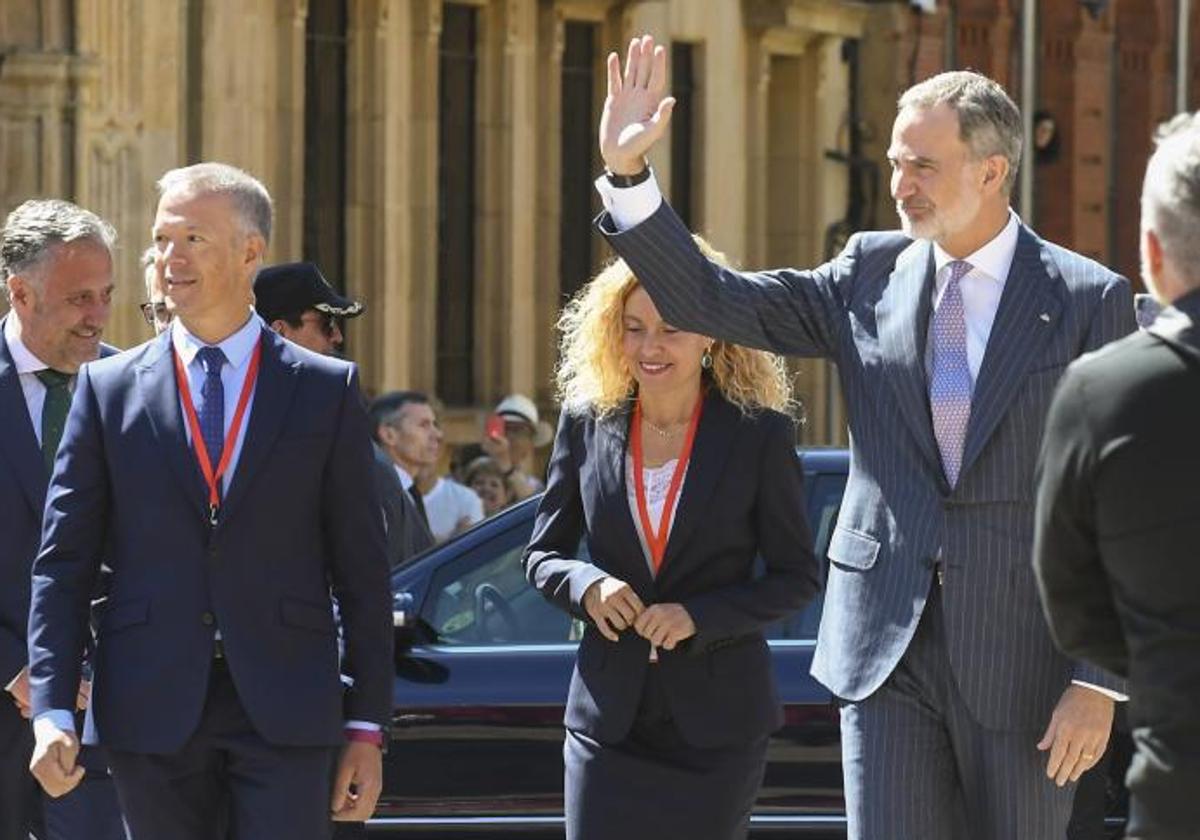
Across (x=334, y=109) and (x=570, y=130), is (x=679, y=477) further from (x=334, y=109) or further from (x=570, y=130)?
(x=570, y=130)

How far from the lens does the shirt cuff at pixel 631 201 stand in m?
7.03

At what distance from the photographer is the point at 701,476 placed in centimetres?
799

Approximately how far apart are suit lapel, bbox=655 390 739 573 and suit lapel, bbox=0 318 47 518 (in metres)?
1.53

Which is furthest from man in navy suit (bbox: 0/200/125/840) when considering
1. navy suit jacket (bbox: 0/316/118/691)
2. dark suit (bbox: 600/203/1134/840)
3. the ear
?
the ear

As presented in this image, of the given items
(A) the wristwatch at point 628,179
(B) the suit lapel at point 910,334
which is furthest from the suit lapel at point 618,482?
(A) the wristwatch at point 628,179

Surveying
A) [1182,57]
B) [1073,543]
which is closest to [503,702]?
[1073,543]

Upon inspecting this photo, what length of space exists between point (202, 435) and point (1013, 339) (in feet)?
5.52

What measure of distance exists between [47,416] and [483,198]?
51.2 feet

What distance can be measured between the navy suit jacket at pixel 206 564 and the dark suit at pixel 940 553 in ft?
2.64

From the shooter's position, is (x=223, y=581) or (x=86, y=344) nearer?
(x=223, y=581)

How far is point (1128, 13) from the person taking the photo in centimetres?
3609

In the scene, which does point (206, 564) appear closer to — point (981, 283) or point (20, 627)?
point (20, 627)

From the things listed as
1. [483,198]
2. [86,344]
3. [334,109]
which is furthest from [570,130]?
[86,344]

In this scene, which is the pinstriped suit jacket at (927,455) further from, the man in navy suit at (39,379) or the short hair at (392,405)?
the short hair at (392,405)
